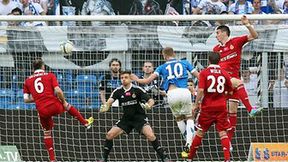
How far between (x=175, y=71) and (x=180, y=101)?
0.56 m

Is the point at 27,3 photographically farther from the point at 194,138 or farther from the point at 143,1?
the point at 194,138

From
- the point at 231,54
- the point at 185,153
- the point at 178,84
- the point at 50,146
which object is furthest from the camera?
the point at 178,84

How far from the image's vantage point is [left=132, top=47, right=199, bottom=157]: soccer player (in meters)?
17.4

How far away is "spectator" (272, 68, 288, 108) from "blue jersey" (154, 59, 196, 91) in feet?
6.85

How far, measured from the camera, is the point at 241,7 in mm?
21500

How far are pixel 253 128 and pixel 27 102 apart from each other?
4.51m

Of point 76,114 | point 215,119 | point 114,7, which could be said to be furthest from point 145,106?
point 114,7

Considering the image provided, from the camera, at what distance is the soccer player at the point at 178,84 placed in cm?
1736

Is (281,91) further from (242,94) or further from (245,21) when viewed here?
(245,21)

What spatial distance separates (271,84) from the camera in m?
18.7

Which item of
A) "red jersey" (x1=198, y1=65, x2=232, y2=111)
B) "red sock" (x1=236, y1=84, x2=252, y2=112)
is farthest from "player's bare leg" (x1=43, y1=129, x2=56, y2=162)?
"red sock" (x1=236, y1=84, x2=252, y2=112)

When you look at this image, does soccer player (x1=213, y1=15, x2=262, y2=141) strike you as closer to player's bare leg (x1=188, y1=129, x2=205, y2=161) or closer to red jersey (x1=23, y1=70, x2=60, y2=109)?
player's bare leg (x1=188, y1=129, x2=205, y2=161)

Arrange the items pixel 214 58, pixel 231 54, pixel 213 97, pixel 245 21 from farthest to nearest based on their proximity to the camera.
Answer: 1. pixel 231 54
2. pixel 245 21
3. pixel 213 97
4. pixel 214 58

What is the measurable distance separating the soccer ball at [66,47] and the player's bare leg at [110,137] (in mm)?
1788
